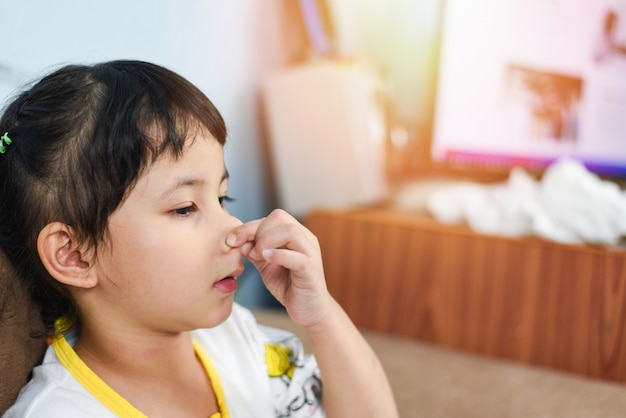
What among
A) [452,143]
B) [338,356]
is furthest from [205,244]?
[452,143]

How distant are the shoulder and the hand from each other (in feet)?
0.74

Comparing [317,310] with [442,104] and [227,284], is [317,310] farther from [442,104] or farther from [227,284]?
[442,104]

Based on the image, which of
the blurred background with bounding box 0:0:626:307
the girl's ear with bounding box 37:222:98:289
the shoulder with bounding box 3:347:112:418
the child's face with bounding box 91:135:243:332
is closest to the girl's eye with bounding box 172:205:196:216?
the child's face with bounding box 91:135:243:332

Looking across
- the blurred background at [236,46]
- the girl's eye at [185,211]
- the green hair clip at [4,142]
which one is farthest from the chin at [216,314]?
the blurred background at [236,46]

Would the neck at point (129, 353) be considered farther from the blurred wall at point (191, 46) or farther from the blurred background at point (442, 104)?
the blurred background at point (442, 104)

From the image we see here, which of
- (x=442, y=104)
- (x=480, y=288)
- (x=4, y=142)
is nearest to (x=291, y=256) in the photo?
(x=4, y=142)

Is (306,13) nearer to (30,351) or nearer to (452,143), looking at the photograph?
(452,143)

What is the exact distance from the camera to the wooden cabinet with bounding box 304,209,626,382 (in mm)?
1198

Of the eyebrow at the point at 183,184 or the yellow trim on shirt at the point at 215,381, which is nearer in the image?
the eyebrow at the point at 183,184

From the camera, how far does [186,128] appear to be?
2.21 feet

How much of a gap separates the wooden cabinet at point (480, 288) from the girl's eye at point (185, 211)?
751 millimetres

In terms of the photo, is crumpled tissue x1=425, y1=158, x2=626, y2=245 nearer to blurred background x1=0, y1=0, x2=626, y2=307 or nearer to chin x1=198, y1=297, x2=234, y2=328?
blurred background x1=0, y1=0, x2=626, y2=307

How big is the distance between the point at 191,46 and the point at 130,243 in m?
0.71

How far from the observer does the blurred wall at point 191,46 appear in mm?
823
